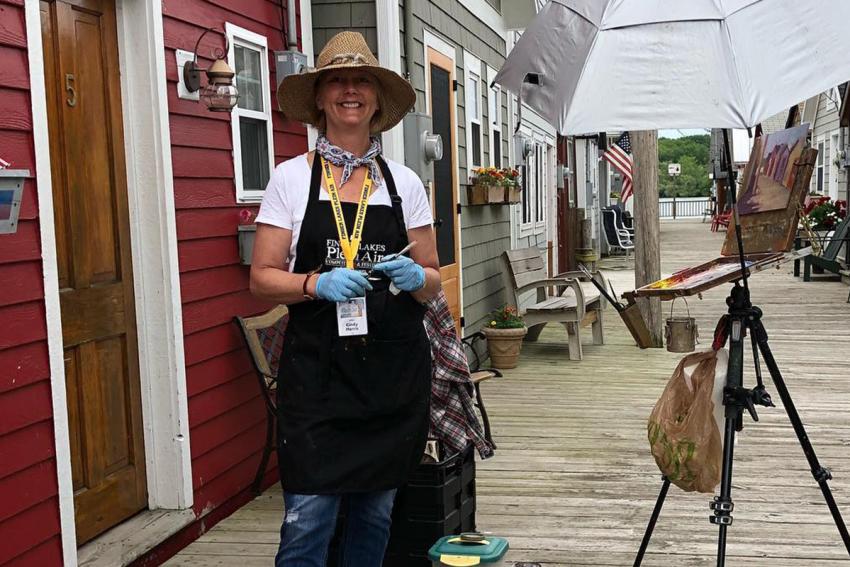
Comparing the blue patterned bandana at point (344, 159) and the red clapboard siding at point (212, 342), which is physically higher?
the blue patterned bandana at point (344, 159)

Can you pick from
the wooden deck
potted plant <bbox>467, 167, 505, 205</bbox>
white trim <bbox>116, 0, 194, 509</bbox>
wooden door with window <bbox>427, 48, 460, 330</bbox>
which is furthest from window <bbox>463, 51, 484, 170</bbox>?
white trim <bbox>116, 0, 194, 509</bbox>

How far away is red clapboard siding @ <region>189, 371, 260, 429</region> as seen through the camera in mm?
4168

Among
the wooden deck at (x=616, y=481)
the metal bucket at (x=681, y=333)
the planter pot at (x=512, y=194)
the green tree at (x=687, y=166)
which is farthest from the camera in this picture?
the green tree at (x=687, y=166)

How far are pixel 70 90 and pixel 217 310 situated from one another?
1237 mm

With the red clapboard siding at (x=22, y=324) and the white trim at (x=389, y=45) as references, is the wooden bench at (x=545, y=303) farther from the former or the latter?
the red clapboard siding at (x=22, y=324)

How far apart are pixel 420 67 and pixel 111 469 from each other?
3.78 meters

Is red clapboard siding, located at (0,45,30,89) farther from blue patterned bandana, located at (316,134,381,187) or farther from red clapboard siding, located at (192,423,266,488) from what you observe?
red clapboard siding, located at (192,423,266,488)

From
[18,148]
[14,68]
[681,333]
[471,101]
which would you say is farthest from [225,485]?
[471,101]

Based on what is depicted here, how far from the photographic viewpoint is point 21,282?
119 inches

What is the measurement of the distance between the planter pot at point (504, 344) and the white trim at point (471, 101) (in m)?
1.33

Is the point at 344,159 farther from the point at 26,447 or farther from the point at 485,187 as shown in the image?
the point at 485,187

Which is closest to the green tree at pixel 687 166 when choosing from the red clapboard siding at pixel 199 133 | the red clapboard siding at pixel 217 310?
the red clapboard siding at pixel 217 310

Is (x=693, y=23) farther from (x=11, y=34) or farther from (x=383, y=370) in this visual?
(x=11, y=34)

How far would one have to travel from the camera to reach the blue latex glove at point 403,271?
241 centimetres
